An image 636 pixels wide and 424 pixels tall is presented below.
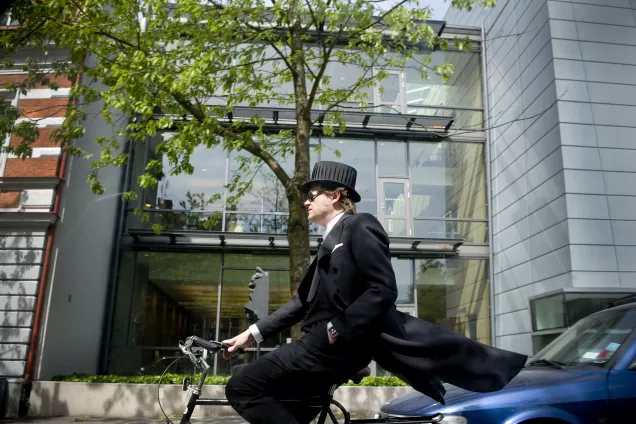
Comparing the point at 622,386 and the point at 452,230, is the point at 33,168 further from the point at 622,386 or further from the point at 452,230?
the point at 622,386

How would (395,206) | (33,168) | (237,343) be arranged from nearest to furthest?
(237,343), (33,168), (395,206)

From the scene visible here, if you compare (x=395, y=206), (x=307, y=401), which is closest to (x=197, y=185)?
(x=395, y=206)

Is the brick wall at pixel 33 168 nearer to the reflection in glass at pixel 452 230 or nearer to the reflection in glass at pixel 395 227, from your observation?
the reflection in glass at pixel 395 227

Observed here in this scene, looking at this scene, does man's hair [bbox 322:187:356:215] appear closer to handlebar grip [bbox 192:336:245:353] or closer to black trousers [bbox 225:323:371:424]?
black trousers [bbox 225:323:371:424]

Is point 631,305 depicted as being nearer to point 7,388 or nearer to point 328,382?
point 328,382

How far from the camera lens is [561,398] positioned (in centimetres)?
388

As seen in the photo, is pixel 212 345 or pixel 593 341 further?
pixel 593 341

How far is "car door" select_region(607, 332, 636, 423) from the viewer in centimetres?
391

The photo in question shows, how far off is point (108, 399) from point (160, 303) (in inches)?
167

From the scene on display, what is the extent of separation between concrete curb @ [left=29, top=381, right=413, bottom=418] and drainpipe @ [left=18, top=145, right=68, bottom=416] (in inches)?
6.1

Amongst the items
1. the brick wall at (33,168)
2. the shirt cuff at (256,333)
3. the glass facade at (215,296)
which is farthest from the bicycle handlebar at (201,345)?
the glass facade at (215,296)

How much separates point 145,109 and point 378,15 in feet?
14.1

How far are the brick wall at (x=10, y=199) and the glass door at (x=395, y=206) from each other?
939cm

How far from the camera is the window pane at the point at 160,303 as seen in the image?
1523 centimetres
